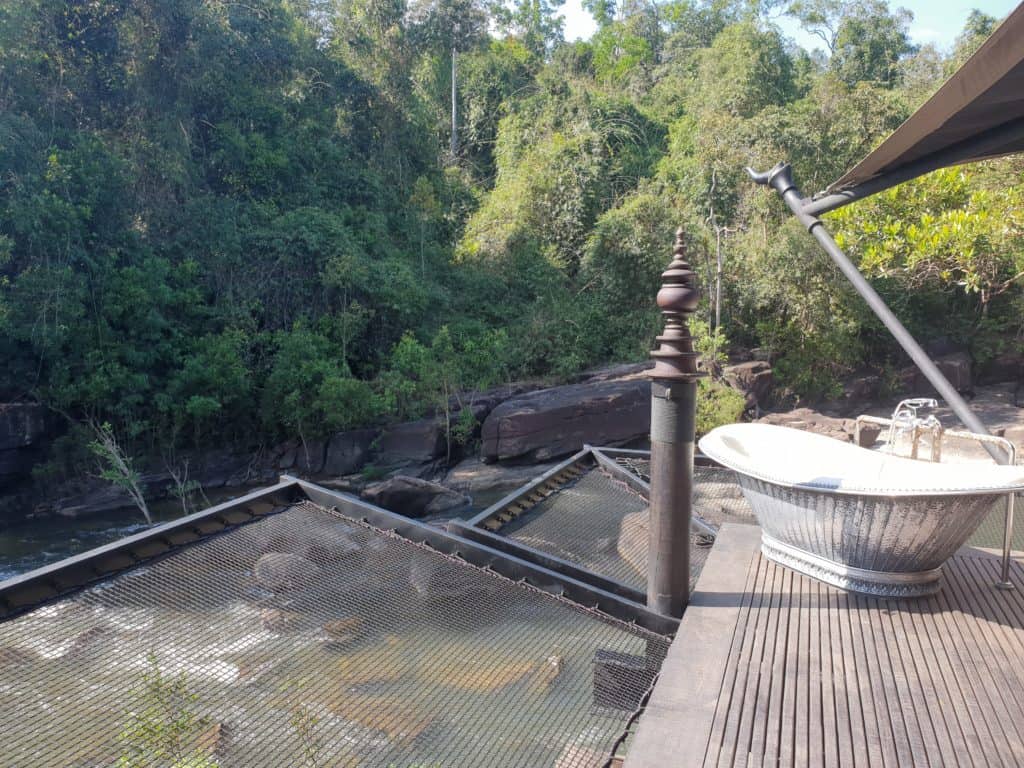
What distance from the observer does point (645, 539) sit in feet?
10.9

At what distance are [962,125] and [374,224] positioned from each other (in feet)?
43.3

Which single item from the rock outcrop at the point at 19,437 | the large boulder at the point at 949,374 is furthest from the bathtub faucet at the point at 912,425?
the large boulder at the point at 949,374

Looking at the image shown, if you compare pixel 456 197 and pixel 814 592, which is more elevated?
pixel 456 197

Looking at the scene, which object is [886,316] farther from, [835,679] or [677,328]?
[835,679]

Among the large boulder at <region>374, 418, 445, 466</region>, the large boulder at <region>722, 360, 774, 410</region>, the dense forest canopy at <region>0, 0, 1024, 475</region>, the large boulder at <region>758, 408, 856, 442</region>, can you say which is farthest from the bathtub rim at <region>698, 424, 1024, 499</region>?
the large boulder at <region>722, 360, 774, 410</region>

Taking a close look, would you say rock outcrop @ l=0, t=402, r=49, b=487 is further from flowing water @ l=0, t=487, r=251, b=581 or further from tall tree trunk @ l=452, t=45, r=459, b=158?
tall tree trunk @ l=452, t=45, r=459, b=158

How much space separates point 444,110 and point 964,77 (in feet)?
64.3

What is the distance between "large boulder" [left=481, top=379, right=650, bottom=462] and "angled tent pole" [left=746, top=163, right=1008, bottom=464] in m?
7.38

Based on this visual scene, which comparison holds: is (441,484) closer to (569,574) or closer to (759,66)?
(569,574)

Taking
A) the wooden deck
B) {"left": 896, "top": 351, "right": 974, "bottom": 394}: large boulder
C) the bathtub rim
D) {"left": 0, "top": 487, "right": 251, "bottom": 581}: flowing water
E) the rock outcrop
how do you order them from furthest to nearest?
{"left": 896, "top": 351, "right": 974, "bottom": 394}: large boulder
the rock outcrop
{"left": 0, "top": 487, "right": 251, "bottom": 581}: flowing water
the bathtub rim
the wooden deck

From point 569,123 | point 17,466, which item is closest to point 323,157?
point 569,123

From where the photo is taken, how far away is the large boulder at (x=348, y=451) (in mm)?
10633

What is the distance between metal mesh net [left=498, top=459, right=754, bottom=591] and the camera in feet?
10.1

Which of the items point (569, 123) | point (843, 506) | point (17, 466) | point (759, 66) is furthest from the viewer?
point (569, 123)
